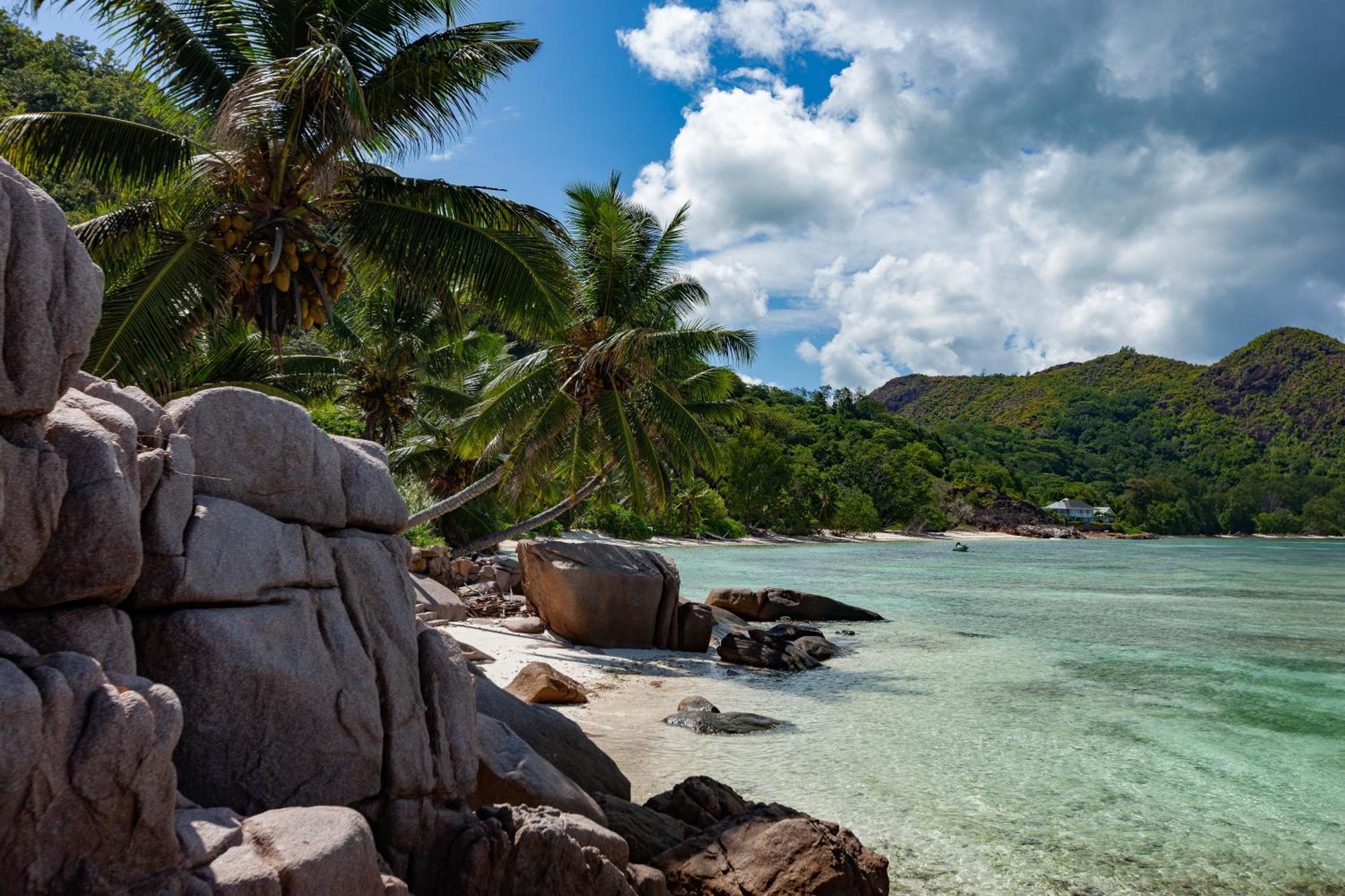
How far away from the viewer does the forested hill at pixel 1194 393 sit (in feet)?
421

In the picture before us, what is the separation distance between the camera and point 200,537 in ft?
13.6

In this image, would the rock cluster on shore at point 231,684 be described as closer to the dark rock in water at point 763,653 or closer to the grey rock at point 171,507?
the grey rock at point 171,507

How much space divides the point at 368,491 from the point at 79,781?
254 cm

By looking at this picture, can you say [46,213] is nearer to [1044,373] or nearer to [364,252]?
[364,252]

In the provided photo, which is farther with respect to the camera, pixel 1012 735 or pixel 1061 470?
pixel 1061 470

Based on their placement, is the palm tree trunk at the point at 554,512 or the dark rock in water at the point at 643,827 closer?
Answer: the dark rock in water at the point at 643,827

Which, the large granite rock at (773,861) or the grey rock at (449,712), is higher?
the grey rock at (449,712)

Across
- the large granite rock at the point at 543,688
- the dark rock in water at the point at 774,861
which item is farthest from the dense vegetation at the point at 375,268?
the dark rock in water at the point at 774,861

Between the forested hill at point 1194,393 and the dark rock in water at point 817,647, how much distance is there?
137 m

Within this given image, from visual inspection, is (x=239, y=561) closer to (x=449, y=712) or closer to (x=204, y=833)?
(x=204, y=833)

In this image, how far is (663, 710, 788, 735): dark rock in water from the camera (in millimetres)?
10617

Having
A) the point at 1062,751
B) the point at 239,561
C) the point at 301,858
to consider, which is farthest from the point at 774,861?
the point at 1062,751

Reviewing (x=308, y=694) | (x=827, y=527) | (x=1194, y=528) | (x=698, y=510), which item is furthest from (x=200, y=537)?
(x=1194, y=528)

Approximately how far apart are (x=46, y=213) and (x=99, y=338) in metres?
6.68
